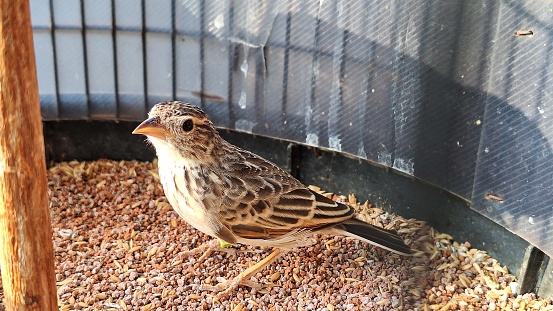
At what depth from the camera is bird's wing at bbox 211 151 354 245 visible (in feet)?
12.6

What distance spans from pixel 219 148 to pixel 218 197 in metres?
0.32

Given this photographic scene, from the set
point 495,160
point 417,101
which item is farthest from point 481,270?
point 417,101

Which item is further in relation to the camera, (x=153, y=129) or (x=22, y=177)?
(x=153, y=129)

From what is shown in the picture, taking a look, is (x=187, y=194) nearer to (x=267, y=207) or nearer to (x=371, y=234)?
(x=267, y=207)

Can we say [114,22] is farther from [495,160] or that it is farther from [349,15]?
[495,160]

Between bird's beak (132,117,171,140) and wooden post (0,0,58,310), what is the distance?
37.3 inches

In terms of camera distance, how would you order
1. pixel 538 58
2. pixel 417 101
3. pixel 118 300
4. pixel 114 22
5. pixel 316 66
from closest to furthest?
pixel 538 58 < pixel 118 300 < pixel 417 101 < pixel 316 66 < pixel 114 22

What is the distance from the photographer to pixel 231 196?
3.82 meters

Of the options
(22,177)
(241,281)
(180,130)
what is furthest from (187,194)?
(22,177)

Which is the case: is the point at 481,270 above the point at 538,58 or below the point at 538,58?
below

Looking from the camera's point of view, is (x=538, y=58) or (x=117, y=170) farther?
(x=117, y=170)

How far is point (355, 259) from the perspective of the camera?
13.9ft

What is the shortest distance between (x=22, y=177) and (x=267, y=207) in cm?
161

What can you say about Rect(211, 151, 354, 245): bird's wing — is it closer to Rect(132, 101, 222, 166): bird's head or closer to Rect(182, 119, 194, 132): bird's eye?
Rect(132, 101, 222, 166): bird's head
